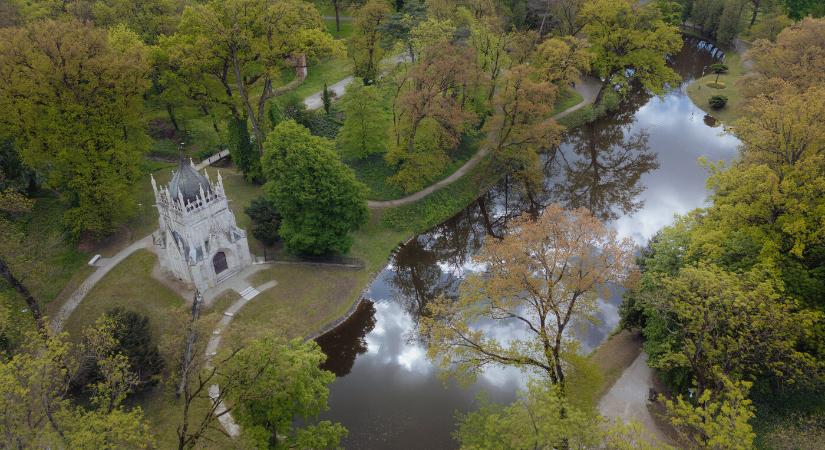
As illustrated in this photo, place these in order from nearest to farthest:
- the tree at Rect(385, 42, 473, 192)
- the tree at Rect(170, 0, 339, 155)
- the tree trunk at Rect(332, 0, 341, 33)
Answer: the tree at Rect(170, 0, 339, 155)
the tree at Rect(385, 42, 473, 192)
the tree trunk at Rect(332, 0, 341, 33)

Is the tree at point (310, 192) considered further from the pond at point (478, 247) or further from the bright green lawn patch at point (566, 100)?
the bright green lawn patch at point (566, 100)

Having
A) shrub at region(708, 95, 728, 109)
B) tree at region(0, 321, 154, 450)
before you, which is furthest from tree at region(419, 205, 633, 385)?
shrub at region(708, 95, 728, 109)

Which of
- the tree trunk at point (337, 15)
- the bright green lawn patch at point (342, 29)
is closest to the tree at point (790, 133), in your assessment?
the bright green lawn patch at point (342, 29)

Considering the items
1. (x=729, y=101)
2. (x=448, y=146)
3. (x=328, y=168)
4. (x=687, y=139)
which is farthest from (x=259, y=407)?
(x=729, y=101)

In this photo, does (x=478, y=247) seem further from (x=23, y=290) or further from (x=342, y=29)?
(x=342, y=29)

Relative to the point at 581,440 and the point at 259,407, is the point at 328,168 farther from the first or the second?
the point at 581,440

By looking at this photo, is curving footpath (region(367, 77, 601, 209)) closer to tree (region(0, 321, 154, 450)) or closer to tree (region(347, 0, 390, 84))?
tree (region(347, 0, 390, 84))
